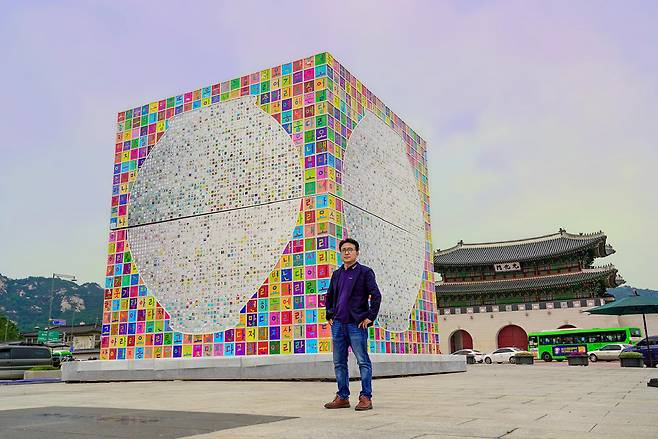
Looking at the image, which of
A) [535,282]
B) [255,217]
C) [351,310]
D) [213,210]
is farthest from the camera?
[535,282]

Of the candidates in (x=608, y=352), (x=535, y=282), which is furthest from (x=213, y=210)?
(x=535, y=282)

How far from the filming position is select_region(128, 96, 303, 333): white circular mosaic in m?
10.4

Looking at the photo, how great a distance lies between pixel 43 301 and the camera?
107 meters

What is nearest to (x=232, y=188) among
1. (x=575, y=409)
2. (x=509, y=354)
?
(x=575, y=409)

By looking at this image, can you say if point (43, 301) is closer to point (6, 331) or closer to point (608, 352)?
point (6, 331)

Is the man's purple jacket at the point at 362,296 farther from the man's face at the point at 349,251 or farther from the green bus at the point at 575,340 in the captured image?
the green bus at the point at 575,340

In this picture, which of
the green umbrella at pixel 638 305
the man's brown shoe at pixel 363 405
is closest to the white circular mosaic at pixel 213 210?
the man's brown shoe at pixel 363 405

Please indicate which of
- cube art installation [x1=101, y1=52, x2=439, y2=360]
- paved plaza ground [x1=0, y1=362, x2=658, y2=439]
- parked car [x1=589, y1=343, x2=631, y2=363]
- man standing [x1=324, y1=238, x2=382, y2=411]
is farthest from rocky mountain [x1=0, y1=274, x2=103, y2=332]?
man standing [x1=324, y1=238, x2=382, y2=411]

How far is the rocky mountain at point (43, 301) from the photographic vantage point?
97.7m

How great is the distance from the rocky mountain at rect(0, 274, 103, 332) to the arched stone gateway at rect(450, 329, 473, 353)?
234ft

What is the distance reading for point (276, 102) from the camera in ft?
35.8

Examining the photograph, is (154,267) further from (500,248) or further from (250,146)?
(500,248)

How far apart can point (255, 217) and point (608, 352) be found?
26.5m

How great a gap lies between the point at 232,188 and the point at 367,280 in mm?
6598
